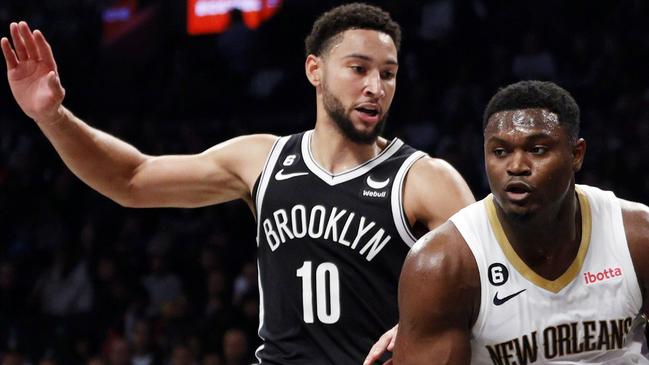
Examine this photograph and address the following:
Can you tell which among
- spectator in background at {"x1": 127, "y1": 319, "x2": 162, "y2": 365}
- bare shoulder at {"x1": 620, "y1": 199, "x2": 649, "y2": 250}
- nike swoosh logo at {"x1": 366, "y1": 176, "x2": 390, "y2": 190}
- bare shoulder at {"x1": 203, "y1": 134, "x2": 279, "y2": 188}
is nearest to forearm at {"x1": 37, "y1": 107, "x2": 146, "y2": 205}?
bare shoulder at {"x1": 203, "y1": 134, "x2": 279, "y2": 188}

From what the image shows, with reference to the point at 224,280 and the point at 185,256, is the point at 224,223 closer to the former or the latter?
the point at 185,256

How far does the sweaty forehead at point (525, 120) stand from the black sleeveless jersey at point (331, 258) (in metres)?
0.80

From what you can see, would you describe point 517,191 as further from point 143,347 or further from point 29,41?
point 143,347

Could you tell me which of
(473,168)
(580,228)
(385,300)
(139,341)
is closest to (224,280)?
(139,341)

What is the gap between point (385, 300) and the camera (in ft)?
11.3

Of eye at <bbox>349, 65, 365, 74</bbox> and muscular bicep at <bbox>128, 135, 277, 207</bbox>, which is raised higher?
eye at <bbox>349, 65, 365, 74</bbox>

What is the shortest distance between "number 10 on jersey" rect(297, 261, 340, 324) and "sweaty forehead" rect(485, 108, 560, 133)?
3.09 feet

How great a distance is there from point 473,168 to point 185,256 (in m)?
2.58

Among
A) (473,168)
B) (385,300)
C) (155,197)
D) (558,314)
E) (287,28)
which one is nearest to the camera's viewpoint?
(558,314)

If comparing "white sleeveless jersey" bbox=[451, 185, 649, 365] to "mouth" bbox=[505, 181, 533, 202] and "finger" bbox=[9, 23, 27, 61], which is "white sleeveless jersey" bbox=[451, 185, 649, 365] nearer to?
"mouth" bbox=[505, 181, 533, 202]

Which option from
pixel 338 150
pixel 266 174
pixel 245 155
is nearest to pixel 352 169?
pixel 338 150

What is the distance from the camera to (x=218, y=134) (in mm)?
10156

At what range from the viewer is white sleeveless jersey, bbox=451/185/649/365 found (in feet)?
9.06

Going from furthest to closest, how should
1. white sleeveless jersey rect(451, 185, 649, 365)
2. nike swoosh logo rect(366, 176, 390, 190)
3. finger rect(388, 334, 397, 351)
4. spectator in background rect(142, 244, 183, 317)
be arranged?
spectator in background rect(142, 244, 183, 317) → nike swoosh logo rect(366, 176, 390, 190) → finger rect(388, 334, 397, 351) → white sleeveless jersey rect(451, 185, 649, 365)
